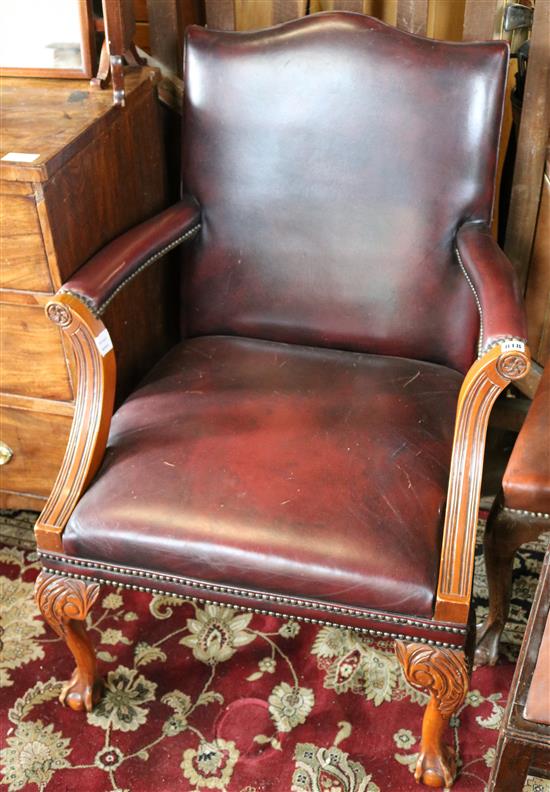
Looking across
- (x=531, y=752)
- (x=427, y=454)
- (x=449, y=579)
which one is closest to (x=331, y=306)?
(x=427, y=454)

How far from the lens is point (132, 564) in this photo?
1339mm

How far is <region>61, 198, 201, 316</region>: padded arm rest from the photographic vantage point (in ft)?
4.45

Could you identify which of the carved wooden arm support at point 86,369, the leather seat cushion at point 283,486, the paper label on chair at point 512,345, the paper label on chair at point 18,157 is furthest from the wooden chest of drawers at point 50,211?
the paper label on chair at point 512,345

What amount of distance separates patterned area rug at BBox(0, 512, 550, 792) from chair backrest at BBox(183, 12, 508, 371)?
0.58 metres

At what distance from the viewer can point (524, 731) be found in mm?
1072

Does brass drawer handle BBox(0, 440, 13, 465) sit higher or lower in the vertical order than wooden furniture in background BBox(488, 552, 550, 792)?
lower

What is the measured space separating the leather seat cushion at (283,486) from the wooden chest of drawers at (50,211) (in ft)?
0.79

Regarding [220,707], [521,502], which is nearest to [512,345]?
[521,502]

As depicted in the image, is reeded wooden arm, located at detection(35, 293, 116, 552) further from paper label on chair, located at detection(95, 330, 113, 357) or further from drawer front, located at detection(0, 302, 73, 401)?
drawer front, located at detection(0, 302, 73, 401)

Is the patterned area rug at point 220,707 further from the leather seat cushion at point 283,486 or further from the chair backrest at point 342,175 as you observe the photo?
the chair backrest at point 342,175

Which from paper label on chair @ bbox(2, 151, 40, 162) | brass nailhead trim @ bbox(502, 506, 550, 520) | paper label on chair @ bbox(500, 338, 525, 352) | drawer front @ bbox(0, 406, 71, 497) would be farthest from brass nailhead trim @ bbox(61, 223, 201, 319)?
brass nailhead trim @ bbox(502, 506, 550, 520)

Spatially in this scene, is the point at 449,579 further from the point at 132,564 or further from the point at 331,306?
the point at 331,306

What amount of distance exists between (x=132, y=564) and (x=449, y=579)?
47 centimetres

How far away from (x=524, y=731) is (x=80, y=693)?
0.83 metres
